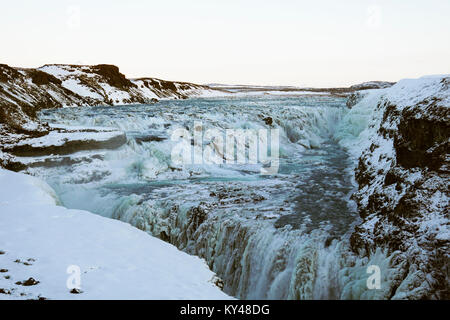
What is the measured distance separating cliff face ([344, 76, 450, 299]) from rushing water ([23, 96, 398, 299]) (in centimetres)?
84

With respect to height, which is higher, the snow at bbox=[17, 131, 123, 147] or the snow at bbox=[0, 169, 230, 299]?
the snow at bbox=[17, 131, 123, 147]

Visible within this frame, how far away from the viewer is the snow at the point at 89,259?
18.9ft

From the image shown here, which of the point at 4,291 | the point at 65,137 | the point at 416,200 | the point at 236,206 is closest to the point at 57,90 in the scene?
the point at 65,137

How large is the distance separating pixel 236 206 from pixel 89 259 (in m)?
6.19

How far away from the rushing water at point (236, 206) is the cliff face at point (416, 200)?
33.0 inches

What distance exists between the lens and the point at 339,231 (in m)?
10.1

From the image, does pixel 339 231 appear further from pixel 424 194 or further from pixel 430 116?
pixel 430 116

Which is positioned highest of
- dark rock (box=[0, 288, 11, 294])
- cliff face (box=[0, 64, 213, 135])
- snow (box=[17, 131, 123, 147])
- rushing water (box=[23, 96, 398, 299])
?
cliff face (box=[0, 64, 213, 135])

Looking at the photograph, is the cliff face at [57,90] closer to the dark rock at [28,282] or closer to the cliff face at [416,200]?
the dark rock at [28,282]

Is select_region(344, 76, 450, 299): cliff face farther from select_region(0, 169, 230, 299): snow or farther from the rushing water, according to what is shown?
select_region(0, 169, 230, 299): snow

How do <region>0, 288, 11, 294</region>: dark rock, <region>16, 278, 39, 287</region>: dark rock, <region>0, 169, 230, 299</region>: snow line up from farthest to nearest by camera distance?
<region>0, 169, 230, 299</region>: snow
<region>16, 278, 39, 287</region>: dark rock
<region>0, 288, 11, 294</region>: dark rock

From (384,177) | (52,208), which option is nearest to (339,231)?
(384,177)

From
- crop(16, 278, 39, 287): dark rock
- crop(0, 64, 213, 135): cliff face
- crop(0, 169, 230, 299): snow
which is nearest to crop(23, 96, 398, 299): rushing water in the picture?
crop(0, 169, 230, 299): snow

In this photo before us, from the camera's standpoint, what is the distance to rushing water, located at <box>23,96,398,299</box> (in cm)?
900
